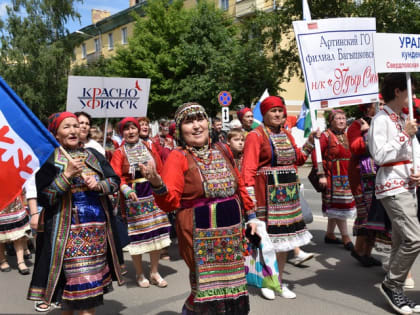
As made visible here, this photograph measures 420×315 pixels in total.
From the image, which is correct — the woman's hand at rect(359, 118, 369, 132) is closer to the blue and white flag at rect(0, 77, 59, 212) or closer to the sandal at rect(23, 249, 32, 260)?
the blue and white flag at rect(0, 77, 59, 212)

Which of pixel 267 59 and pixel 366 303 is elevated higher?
pixel 267 59

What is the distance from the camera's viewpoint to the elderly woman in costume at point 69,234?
3.37m

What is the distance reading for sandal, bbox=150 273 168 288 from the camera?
16.6ft

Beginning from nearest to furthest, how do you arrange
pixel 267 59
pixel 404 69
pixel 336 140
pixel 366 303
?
pixel 404 69, pixel 366 303, pixel 336 140, pixel 267 59

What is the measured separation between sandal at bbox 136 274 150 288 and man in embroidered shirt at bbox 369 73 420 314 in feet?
8.54

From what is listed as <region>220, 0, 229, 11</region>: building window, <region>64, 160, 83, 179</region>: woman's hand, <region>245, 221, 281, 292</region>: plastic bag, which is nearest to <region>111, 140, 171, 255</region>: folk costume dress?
<region>245, 221, 281, 292</region>: plastic bag

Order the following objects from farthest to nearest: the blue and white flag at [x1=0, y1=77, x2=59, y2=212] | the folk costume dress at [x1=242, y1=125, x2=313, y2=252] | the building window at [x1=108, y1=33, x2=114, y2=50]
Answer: the building window at [x1=108, y1=33, x2=114, y2=50]
the folk costume dress at [x1=242, y1=125, x2=313, y2=252]
the blue and white flag at [x1=0, y1=77, x2=59, y2=212]

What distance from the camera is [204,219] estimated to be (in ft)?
10.2

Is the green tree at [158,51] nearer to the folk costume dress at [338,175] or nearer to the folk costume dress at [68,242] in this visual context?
the folk costume dress at [338,175]

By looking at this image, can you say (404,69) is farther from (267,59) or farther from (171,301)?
(267,59)

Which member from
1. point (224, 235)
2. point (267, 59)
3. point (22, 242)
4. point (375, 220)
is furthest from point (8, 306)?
point (267, 59)

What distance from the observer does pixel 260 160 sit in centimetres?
446

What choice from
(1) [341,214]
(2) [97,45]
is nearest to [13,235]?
(1) [341,214]

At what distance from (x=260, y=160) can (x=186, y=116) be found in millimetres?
1534
